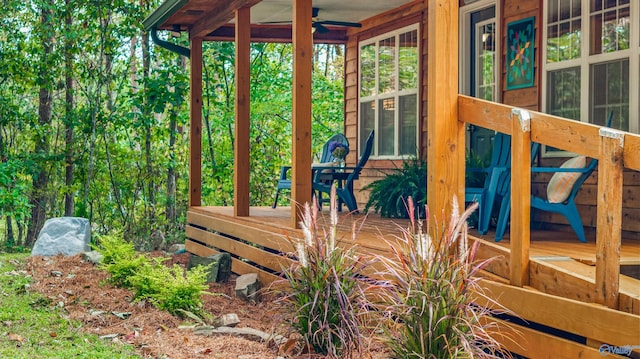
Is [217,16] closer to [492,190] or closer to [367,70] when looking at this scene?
[367,70]

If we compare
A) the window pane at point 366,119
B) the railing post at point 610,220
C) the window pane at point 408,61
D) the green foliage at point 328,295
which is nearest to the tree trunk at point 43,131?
the window pane at point 366,119

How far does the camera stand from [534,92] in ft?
21.6

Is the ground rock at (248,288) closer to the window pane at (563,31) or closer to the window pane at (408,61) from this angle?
the window pane at (563,31)

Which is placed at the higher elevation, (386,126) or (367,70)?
(367,70)

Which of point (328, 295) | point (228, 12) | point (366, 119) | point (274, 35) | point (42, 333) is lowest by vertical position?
point (42, 333)

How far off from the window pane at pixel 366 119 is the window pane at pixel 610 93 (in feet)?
12.7

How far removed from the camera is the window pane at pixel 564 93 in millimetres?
6109

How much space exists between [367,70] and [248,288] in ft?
13.9

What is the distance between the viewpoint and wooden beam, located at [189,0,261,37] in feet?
24.2

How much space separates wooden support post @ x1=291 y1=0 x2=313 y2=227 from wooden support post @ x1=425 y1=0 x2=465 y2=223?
202cm

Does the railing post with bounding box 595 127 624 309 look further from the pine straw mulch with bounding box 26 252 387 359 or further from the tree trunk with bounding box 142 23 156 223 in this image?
the tree trunk with bounding box 142 23 156 223

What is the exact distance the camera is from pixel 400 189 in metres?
7.71

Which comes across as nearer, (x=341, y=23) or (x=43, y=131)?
(x=341, y=23)

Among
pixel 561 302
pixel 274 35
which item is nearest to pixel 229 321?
pixel 561 302
